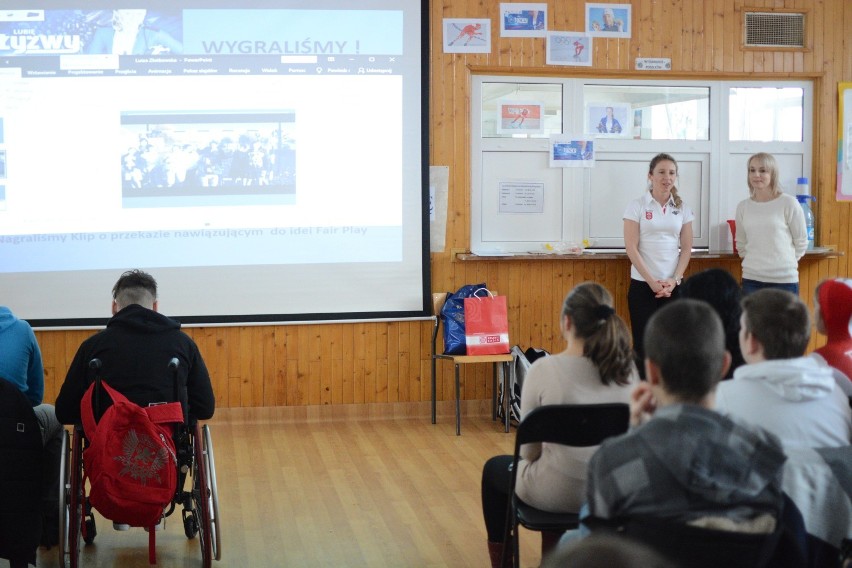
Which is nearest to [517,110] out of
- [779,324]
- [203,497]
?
[203,497]

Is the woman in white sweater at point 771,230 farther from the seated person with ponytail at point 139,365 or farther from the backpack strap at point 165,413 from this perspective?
the backpack strap at point 165,413

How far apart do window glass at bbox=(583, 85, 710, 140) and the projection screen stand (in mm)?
1167

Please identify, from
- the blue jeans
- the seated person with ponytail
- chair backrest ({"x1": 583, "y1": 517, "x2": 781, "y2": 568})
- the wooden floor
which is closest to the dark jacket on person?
the seated person with ponytail

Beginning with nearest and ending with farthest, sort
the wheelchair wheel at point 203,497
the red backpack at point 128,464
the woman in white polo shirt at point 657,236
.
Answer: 1. the red backpack at point 128,464
2. the wheelchair wheel at point 203,497
3. the woman in white polo shirt at point 657,236

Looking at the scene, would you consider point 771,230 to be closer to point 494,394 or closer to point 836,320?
point 494,394

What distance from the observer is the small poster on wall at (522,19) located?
6305 mm

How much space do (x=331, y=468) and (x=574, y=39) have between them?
3.17m

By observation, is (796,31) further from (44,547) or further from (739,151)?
(44,547)

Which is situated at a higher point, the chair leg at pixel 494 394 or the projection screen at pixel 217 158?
the projection screen at pixel 217 158

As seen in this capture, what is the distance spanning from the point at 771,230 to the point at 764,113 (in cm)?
96

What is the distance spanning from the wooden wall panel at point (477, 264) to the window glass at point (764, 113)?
145 mm

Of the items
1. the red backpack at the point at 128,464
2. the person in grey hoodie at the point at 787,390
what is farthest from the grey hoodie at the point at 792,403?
the red backpack at the point at 128,464

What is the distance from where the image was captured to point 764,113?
6703mm

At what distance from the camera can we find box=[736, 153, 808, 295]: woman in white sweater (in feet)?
20.4
